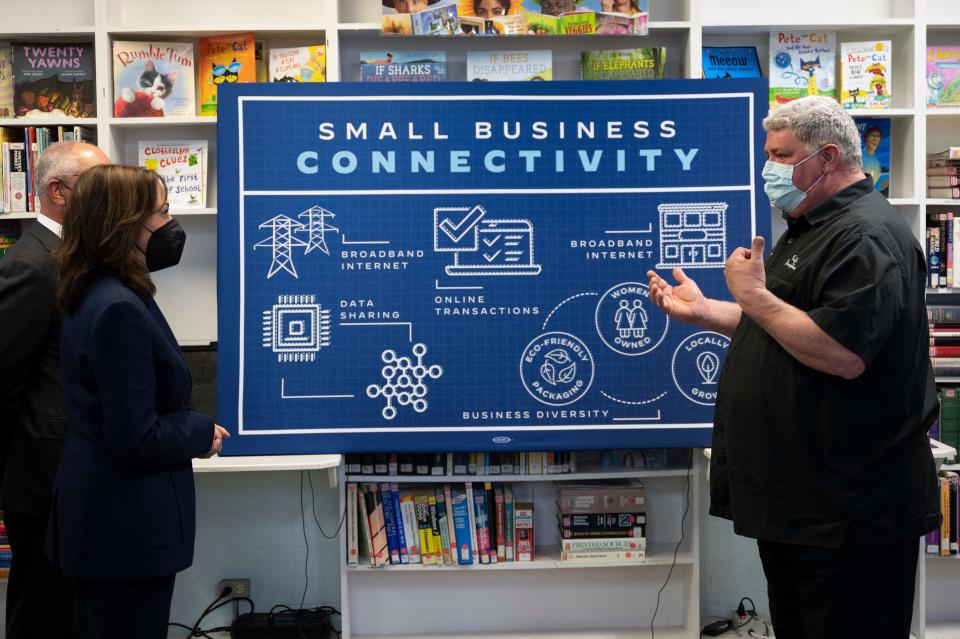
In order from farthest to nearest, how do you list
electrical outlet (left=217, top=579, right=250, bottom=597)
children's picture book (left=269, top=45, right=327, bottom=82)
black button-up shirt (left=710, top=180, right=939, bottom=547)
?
electrical outlet (left=217, top=579, right=250, bottom=597) → children's picture book (left=269, top=45, right=327, bottom=82) → black button-up shirt (left=710, top=180, right=939, bottom=547)

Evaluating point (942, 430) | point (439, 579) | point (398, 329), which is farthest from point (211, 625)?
point (942, 430)

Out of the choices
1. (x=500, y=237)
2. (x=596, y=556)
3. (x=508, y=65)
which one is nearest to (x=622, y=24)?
(x=508, y=65)

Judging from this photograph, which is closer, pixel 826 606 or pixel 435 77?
pixel 826 606

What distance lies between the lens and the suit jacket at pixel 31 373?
208 centimetres

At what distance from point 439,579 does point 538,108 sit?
181 cm

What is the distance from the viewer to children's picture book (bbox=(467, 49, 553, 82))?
3.27 metres

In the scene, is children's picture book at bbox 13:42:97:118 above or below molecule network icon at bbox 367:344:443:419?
above

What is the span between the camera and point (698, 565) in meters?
3.21

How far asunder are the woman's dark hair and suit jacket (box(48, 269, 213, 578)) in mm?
28

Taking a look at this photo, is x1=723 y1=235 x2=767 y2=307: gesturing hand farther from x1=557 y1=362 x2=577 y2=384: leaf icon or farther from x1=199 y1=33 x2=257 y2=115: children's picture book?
x1=199 y1=33 x2=257 y2=115: children's picture book

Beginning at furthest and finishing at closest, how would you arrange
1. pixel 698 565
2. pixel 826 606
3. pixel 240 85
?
pixel 698 565, pixel 240 85, pixel 826 606

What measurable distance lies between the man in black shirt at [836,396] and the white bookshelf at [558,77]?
4.39ft

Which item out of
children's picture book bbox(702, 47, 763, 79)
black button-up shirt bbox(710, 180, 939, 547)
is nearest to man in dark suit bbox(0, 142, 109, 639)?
black button-up shirt bbox(710, 180, 939, 547)

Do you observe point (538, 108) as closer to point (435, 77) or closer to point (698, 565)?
point (435, 77)
